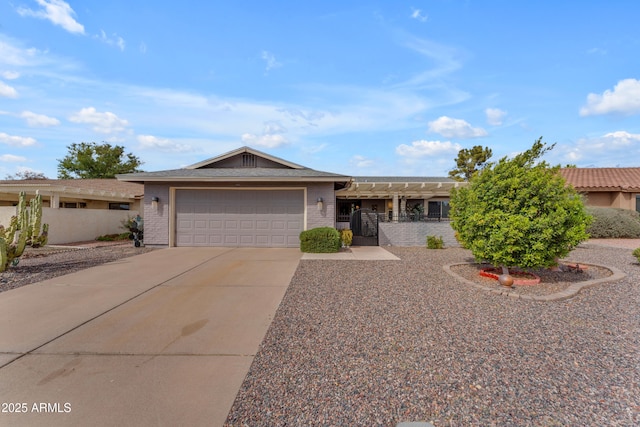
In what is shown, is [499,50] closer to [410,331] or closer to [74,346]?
[410,331]

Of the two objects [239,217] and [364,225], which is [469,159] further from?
[239,217]

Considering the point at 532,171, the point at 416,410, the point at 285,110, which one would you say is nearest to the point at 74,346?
the point at 416,410

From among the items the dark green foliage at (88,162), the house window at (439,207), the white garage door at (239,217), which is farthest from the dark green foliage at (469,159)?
the dark green foliage at (88,162)

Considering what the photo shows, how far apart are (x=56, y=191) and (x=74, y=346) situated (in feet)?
46.2

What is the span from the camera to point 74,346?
3379 mm

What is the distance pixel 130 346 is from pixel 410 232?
1156 cm

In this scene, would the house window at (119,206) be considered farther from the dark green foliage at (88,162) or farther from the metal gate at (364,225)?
the dark green foliage at (88,162)

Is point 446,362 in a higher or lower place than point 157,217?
lower

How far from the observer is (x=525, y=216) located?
5.76 meters

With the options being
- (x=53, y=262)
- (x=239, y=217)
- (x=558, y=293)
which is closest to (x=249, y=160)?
(x=239, y=217)

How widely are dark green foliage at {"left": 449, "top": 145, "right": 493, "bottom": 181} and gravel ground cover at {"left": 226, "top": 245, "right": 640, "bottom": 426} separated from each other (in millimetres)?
29176

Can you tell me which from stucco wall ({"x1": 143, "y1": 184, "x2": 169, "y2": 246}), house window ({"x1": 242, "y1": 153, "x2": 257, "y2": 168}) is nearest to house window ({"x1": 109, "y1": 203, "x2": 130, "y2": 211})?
stucco wall ({"x1": 143, "y1": 184, "x2": 169, "y2": 246})

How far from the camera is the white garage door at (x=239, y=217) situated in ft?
38.9

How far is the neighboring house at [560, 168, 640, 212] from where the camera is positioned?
1733 cm
